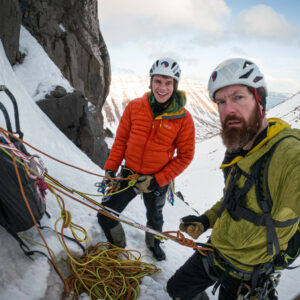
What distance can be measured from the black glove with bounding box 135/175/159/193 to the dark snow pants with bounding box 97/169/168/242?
0.59ft

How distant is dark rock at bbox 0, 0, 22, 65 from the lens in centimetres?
617

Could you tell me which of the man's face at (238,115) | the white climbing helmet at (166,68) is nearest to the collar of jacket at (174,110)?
the white climbing helmet at (166,68)

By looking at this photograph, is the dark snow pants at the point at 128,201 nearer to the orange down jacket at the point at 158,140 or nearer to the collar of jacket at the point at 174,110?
the orange down jacket at the point at 158,140

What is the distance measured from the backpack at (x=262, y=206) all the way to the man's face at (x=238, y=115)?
23 centimetres

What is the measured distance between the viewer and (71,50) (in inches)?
478

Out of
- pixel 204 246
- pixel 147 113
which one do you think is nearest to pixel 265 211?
pixel 204 246

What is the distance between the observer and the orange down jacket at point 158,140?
2.74m

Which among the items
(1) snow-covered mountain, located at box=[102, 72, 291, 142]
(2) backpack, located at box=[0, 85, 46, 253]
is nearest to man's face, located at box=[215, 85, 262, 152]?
(2) backpack, located at box=[0, 85, 46, 253]

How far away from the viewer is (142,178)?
276 centimetres

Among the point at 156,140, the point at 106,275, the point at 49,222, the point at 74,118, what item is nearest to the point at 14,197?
the point at 49,222

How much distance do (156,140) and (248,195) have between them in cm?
143

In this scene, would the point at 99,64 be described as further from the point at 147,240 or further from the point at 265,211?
the point at 265,211

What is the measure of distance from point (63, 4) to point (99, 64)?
3841 millimetres

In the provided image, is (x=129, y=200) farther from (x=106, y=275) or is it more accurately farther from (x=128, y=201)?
Answer: (x=106, y=275)
